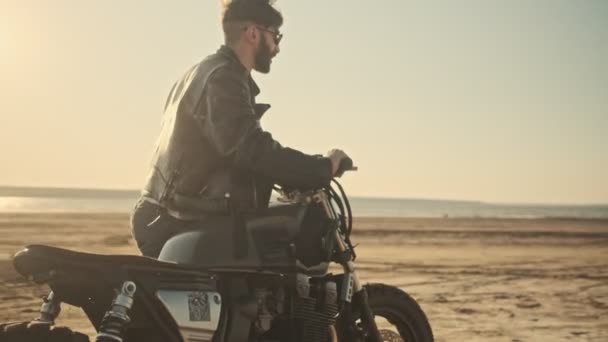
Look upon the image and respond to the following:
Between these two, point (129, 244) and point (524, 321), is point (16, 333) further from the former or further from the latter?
point (129, 244)

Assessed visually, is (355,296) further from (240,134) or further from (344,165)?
(240,134)

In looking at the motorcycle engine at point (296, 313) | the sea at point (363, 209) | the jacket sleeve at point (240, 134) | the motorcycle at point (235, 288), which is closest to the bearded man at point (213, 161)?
the jacket sleeve at point (240, 134)

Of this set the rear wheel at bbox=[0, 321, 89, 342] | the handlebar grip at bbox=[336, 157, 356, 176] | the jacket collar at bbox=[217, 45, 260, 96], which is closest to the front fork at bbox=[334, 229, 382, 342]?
the handlebar grip at bbox=[336, 157, 356, 176]

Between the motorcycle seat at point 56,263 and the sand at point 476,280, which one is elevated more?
the motorcycle seat at point 56,263

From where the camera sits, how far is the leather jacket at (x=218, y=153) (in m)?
4.07

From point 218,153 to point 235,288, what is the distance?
25.4 inches

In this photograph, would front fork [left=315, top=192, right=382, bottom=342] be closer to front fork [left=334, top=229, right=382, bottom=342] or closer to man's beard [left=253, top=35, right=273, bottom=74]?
front fork [left=334, top=229, right=382, bottom=342]

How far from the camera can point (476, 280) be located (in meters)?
13.9

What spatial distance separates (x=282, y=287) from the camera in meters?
4.32

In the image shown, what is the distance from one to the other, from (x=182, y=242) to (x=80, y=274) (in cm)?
69

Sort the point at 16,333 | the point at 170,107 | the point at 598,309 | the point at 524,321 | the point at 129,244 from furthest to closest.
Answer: the point at 129,244 → the point at 598,309 → the point at 524,321 → the point at 170,107 → the point at 16,333

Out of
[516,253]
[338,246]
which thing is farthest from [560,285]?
[338,246]

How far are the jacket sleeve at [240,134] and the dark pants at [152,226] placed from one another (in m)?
0.44

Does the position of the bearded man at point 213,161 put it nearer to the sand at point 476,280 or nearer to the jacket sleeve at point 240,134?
the jacket sleeve at point 240,134
